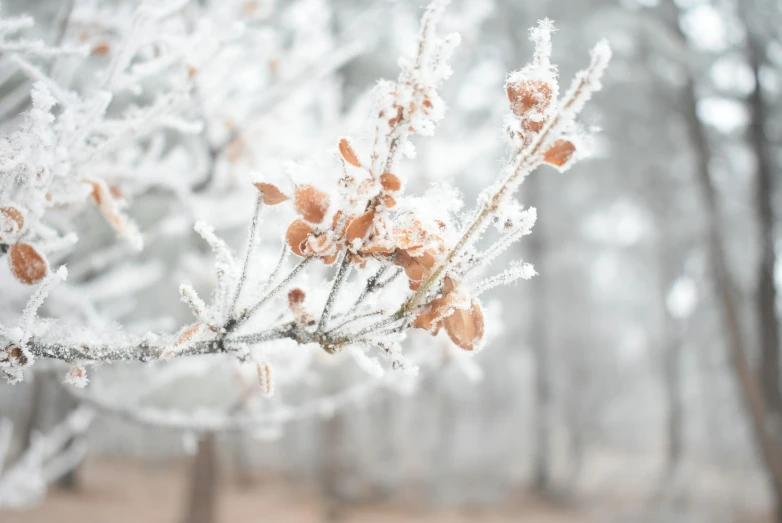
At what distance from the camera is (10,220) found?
0.79m

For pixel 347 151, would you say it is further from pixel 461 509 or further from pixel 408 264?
pixel 461 509

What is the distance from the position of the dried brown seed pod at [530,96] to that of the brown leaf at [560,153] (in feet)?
0.24

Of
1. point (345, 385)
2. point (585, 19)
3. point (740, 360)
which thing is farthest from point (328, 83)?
point (585, 19)

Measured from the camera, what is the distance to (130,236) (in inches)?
43.7

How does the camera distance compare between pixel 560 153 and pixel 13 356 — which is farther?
pixel 13 356

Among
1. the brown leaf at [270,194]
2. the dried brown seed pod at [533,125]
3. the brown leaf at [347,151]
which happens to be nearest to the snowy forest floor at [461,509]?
the brown leaf at [270,194]

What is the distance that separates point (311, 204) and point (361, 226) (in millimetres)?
70

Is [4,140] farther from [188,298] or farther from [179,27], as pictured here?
[179,27]

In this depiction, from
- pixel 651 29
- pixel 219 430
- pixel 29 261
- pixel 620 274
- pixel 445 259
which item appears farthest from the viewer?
pixel 620 274

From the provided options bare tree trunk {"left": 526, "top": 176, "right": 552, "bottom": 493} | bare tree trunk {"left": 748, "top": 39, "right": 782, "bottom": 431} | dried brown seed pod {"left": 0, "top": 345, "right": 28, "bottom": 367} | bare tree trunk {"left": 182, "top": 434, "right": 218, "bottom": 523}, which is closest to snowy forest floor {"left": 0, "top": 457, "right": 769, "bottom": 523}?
bare tree trunk {"left": 526, "top": 176, "right": 552, "bottom": 493}

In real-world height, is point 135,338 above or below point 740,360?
below

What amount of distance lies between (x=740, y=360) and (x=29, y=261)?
6.72 m

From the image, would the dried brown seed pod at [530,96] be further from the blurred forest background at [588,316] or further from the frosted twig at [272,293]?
the blurred forest background at [588,316]

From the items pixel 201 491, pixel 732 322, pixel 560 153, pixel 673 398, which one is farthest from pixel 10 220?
pixel 673 398
